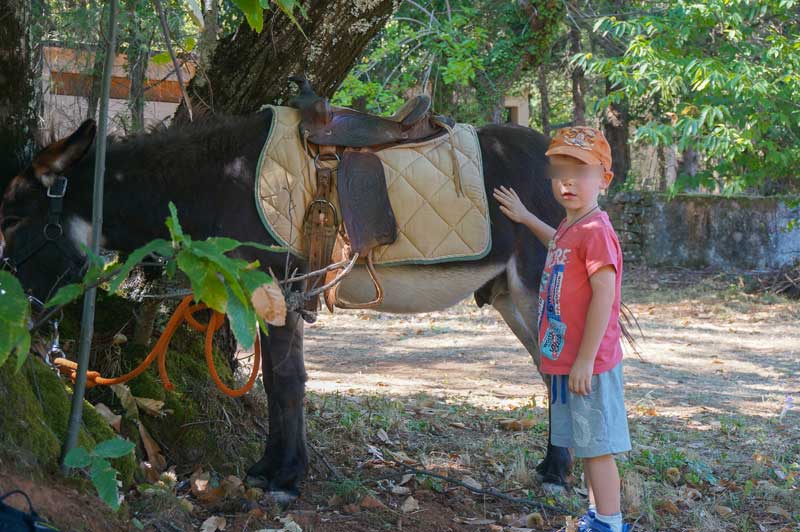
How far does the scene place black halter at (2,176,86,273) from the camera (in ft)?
11.8

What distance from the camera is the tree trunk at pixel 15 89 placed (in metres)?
3.79

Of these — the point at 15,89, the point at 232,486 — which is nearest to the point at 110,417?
the point at 232,486

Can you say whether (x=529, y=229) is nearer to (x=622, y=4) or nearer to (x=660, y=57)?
(x=660, y=57)

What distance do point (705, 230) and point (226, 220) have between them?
11.1 metres

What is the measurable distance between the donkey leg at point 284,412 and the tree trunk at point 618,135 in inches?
574

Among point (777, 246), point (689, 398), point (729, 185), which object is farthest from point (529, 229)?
point (777, 246)

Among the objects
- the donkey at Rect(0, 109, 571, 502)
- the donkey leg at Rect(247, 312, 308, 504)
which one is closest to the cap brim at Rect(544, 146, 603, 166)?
the donkey at Rect(0, 109, 571, 502)

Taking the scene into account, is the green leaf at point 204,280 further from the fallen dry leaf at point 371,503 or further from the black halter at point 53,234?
the fallen dry leaf at point 371,503

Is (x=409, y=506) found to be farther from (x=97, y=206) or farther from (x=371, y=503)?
(x=97, y=206)

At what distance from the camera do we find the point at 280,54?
440cm

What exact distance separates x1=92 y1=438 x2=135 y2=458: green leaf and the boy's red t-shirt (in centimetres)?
158

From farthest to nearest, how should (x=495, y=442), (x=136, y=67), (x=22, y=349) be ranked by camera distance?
(x=136, y=67) → (x=495, y=442) → (x=22, y=349)

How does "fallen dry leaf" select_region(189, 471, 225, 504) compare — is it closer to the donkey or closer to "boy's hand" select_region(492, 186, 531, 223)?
the donkey

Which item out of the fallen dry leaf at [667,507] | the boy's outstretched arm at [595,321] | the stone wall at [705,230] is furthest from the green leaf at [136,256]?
the stone wall at [705,230]
